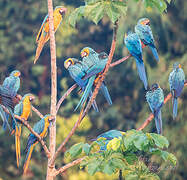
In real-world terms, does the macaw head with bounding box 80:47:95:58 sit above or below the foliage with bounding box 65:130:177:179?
above

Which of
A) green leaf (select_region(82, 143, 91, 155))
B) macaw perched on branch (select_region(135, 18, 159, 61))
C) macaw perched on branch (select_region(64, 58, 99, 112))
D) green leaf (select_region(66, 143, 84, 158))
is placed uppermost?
macaw perched on branch (select_region(135, 18, 159, 61))

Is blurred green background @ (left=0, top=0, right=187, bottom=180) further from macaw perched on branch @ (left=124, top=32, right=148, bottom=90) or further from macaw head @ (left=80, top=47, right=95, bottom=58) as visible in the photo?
macaw head @ (left=80, top=47, right=95, bottom=58)

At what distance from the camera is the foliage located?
1.72 m

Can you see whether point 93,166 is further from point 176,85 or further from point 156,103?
point 176,85

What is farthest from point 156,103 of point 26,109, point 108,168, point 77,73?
point 26,109

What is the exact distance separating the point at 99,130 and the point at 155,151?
4719mm

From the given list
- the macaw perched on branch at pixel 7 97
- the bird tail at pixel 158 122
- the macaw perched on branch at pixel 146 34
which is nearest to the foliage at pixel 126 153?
the bird tail at pixel 158 122

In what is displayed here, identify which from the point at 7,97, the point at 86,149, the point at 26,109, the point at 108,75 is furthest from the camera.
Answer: the point at 108,75

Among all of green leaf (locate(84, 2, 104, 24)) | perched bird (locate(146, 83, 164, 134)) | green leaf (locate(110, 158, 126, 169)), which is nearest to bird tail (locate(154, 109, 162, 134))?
perched bird (locate(146, 83, 164, 134))

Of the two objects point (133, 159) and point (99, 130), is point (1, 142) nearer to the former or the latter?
point (99, 130)

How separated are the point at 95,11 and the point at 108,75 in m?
3.86

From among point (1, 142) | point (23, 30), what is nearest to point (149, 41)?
point (1, 142)

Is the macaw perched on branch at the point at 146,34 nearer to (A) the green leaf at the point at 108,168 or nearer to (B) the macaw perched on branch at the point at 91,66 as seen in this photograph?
(B) the macaw perched on branch at the point at 91,66

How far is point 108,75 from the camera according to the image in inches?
221
